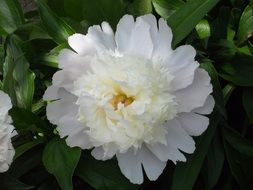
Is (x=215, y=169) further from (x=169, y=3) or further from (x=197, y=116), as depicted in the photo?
(x=169, y=3)

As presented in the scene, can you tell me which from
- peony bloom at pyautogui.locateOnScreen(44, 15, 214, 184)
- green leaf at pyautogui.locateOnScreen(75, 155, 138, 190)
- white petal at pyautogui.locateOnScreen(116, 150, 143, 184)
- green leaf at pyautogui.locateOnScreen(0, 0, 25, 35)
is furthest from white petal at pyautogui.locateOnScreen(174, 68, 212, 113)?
green leaf at pyautogui.locateOnScreen(0, 0, 25, 35)

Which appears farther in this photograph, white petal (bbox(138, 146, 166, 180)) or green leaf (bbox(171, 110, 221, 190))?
green leaf (bbox(171, 110, 221, 190))

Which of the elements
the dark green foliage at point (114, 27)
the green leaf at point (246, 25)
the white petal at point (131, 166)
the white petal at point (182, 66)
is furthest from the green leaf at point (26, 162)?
the green leaf at point (246, 25)

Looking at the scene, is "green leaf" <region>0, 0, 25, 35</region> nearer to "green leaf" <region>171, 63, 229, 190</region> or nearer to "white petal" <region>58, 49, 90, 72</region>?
"white petal" <region>58, 49, 90, 72</region>

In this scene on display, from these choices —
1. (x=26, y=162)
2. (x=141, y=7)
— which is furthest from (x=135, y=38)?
(x=26, y=162)

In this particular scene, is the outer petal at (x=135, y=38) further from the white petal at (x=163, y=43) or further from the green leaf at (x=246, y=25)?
the green leaf at (x=246, y=25)

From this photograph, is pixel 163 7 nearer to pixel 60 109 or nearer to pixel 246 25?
pixel 246 25
